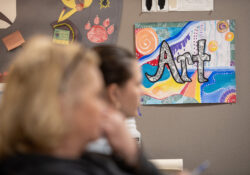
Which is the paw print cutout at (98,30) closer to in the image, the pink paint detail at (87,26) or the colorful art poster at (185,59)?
the pink paint detail at (87,26)

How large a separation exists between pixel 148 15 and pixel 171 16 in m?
0.17

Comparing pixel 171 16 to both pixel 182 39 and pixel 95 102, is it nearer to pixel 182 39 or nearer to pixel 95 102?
pixel 182 39

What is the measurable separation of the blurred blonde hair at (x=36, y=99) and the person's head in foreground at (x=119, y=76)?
50 centimetres

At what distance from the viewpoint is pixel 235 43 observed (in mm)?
2309

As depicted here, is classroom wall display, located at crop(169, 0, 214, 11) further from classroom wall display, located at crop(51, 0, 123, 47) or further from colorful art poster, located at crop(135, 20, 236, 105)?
classroom wall display, located at crop(51, 0, 123, 47)

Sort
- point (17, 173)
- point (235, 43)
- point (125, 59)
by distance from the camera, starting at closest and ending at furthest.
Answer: point (17, 173)
point (125, 59)
point (235, 43)

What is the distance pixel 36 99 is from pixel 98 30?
1.90 metres

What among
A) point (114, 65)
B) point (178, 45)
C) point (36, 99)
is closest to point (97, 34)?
point (178, 45)

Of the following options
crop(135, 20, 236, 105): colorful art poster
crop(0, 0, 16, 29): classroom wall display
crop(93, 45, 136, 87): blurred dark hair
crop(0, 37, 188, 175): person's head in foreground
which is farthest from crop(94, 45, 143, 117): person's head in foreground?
crop(0, 0, 16, 29): classroom wall display

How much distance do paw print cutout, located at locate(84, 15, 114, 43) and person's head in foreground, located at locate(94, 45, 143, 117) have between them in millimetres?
1268

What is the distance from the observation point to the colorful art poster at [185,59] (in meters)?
2.30

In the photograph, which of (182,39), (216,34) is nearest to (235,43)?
(216,34)

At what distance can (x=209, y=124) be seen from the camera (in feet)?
7.61

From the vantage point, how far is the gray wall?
2.31 m
